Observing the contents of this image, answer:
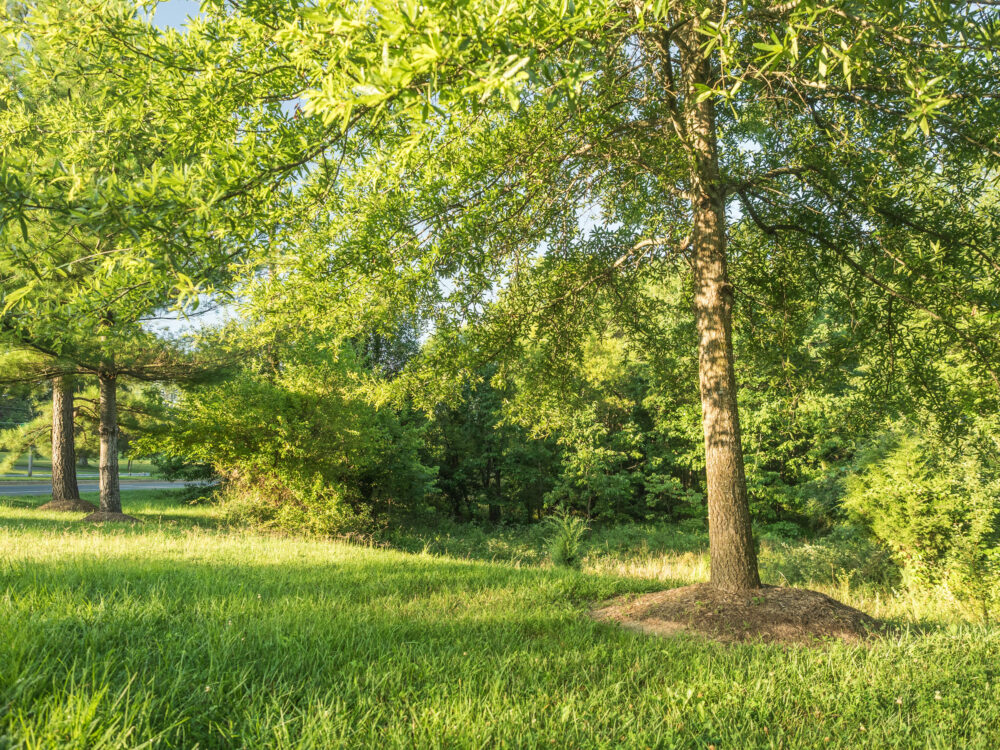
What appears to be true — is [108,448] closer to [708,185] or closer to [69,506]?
[69,506]

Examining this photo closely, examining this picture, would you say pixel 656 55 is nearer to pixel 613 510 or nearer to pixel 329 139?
pixel 329 139

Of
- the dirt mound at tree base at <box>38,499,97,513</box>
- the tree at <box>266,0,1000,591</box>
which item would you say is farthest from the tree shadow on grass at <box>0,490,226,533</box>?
the tree at <box>266,0,1000,591</box>

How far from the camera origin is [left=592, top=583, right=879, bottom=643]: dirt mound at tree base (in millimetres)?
4621

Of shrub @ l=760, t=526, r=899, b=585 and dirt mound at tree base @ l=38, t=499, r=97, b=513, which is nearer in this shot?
shrub @ l=760, t=526, r=899, b=585

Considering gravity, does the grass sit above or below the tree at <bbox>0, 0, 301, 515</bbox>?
below

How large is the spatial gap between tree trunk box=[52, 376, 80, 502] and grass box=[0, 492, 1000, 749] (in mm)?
13453

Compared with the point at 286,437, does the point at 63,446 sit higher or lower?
lower

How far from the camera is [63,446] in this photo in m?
15.5

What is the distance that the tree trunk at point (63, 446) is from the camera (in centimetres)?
1553

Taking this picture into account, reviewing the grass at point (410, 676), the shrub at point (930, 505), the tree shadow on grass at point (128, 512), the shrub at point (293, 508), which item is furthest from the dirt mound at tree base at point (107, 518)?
the shrub at point (930, 505)

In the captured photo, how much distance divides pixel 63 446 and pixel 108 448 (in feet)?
11.0

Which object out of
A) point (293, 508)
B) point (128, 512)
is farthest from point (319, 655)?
point (128, 512)

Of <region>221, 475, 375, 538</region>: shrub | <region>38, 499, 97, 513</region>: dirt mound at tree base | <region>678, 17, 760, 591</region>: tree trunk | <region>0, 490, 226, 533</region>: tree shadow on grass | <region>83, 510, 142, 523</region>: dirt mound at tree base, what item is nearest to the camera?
<region>678, 17, 760, 591</region>: tree trunk

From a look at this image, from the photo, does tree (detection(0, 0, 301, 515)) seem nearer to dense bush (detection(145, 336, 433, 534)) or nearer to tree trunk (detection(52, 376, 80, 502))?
dense bush (detection(145, 336, 433, 534))
